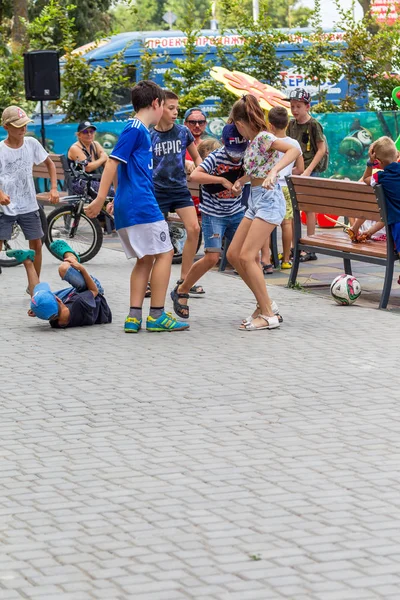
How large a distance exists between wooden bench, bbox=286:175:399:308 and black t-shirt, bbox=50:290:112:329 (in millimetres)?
2325

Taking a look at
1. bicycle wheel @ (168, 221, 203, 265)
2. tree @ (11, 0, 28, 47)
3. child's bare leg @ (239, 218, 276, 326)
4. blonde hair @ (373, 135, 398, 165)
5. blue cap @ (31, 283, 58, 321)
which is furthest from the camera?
tree @ (11, 0, 28, 47)

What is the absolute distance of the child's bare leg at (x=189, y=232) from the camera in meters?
10.2

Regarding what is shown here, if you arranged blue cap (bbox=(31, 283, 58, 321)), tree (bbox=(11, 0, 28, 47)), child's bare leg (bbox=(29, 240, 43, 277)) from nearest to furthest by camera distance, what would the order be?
blue cap (bbox=(31, 283, 58, 321)) → child's bare leg (bbox=(29, 240, 43, 277)) → tree (bbox=(11, 0, 28, 47))

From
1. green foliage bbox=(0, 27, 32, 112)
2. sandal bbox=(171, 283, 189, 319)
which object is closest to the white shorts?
sandal bbox=(171, 283, 189, 319)

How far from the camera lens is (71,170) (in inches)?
597

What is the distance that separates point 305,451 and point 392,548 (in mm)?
1415

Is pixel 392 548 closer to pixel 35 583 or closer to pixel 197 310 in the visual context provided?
pixel 35 583

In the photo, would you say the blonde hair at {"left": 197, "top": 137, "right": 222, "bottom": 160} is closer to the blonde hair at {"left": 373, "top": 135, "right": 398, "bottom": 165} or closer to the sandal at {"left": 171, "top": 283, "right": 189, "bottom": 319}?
the blonde hair at {"left": 373, "top": 135, "right": 398, "bottom": 165}

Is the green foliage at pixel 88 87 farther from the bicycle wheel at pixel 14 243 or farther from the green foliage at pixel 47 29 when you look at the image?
the bicycle wheel at pixel 14 243

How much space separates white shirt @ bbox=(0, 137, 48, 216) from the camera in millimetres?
10656

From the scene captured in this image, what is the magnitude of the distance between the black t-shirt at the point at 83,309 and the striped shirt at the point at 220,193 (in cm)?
120

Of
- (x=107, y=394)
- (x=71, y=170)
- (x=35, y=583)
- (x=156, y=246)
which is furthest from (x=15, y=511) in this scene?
(x=71, y=170)

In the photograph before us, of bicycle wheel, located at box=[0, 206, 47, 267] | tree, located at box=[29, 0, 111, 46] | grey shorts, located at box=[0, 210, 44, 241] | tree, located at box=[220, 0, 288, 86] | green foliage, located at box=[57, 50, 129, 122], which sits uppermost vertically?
tree, located at box=[29, 0, 111, 46]

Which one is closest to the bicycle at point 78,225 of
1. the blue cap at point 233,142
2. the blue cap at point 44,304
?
the blue cap at point 233,142
